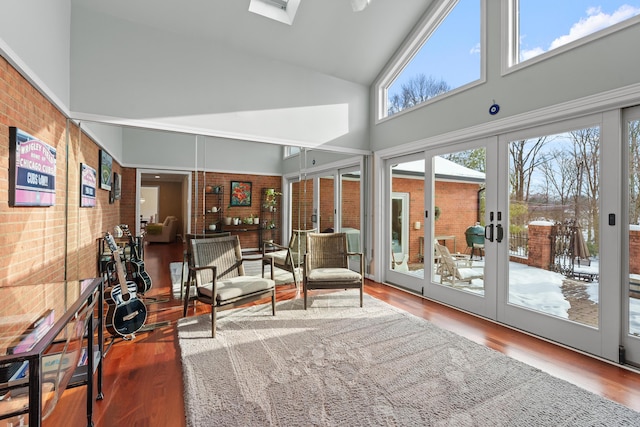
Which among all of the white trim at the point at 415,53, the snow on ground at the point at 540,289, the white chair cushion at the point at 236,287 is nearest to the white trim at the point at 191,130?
the white trim at the point at 415,53

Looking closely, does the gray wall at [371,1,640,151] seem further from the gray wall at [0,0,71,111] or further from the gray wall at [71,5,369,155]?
the gray wall at [0,0,71,111]

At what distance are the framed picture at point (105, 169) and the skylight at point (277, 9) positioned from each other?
231 centimetres

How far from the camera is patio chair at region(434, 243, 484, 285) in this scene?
11.9 feet

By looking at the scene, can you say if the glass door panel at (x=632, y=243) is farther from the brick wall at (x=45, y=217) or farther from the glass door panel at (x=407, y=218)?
the brick wall at (x=45, y=217)

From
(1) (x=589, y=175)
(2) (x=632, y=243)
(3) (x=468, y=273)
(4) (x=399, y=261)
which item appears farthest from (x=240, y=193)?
(2) (x=632, y=243)

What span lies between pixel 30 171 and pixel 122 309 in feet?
4.27

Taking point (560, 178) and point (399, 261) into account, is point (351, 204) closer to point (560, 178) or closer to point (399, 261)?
point (399, 261)

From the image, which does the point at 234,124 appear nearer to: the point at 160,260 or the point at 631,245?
the point at 160,260

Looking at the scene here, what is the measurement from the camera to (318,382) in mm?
2131

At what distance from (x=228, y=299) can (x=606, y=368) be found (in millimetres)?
3163

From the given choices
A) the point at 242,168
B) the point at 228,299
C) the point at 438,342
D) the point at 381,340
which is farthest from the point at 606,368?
the point at 242,168

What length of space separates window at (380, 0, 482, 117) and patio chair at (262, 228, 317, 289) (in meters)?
2.45

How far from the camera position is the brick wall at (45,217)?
6.34 feet

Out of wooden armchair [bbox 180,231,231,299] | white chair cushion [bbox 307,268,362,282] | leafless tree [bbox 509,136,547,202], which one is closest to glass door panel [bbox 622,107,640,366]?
leafless tree [bbox 509,136,547,202]
